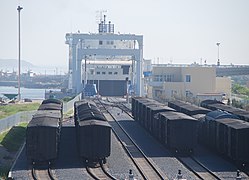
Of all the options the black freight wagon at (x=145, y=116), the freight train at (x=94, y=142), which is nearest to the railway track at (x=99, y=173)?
the freight train at (x=94, y=142)

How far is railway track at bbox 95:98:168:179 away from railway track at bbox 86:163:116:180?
1488mm

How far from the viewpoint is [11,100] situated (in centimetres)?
6906

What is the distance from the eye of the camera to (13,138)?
1284 inches

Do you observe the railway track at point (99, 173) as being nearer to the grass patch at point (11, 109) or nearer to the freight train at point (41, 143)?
the freight train at point (41, 143)

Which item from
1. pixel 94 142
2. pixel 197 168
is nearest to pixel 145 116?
pixel 94 142

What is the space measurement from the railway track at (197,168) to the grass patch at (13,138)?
9902 mm

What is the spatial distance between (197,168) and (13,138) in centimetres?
1334

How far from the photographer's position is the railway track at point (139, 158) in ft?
73.6

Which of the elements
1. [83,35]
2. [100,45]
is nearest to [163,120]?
[83,35]

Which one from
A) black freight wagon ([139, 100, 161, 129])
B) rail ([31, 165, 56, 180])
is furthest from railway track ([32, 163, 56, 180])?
black freight wagon ([139, 100, 161, 129])

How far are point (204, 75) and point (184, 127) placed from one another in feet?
148

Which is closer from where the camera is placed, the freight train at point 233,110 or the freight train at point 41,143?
the freight train at point 41,143

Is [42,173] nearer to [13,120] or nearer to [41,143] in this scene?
[41,143]

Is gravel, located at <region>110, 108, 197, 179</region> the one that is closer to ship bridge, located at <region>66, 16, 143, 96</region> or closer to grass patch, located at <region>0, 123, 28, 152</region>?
grass patch, located at <region>0, 123, 28, 152</region>
